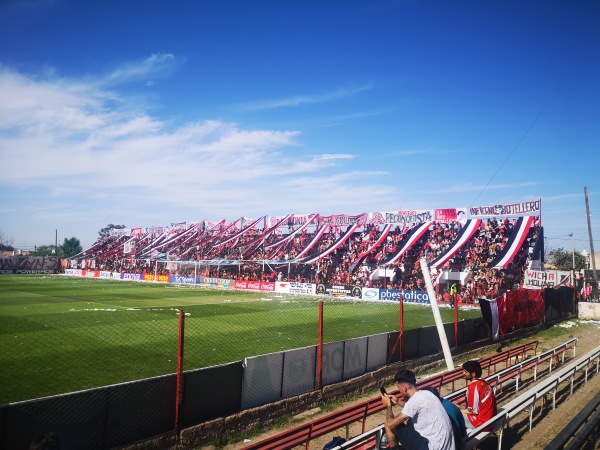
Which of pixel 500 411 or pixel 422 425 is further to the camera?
pixel 500 411

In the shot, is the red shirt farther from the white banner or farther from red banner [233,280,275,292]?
red banner [233,280,275,292]

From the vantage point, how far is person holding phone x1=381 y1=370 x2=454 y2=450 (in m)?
5.00

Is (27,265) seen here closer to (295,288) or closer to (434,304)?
(295,288)

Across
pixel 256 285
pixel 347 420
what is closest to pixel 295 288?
pixel 256 285

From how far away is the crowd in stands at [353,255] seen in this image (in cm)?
3347

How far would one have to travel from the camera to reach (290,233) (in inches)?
2085

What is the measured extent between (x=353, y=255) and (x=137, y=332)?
29.1 m

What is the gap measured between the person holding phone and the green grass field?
315 inches

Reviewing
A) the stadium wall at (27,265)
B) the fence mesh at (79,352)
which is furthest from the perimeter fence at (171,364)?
the stadium wall at (27,265)

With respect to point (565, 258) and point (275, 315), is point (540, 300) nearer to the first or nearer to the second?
point (275, 315)

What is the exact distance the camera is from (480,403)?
21.9 ft

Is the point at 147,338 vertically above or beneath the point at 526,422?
above

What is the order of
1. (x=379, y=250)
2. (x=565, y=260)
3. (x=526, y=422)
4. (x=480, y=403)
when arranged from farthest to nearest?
(x=565, y=260), (x=379, y=250), (x=526, y=422), (x=480, y=403)

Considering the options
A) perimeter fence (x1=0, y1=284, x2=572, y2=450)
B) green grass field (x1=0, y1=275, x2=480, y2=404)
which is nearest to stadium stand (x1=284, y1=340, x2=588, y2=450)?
perimeter fence (x1=0, y1=284, x2=572, y2=450)
